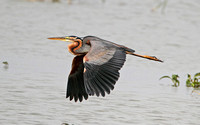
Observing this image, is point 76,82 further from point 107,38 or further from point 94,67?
point 107,38

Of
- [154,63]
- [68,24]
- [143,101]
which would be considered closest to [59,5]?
[68,24]

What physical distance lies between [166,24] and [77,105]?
7.58 m

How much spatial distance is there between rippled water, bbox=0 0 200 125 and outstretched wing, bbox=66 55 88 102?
0.43 ft

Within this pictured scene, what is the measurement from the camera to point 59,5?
48.4 feet

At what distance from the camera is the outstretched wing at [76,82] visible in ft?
20.0

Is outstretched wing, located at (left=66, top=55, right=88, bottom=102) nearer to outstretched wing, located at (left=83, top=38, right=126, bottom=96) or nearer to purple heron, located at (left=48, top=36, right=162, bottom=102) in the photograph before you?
purple heron, located at (left=48, top=36, right=162, bottom=102)

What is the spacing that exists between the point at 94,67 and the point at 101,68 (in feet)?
0.28

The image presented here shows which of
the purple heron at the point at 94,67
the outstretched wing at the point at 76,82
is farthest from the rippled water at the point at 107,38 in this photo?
the purple heron at the point at 94,67

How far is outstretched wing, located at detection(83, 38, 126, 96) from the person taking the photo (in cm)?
511

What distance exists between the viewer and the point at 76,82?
6152mm

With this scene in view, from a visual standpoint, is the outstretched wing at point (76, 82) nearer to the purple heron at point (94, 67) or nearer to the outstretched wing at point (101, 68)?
the purple heron at point (94, 67)

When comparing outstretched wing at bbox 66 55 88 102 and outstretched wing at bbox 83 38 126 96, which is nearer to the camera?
outstretched wing at bbox 83 38 126 96

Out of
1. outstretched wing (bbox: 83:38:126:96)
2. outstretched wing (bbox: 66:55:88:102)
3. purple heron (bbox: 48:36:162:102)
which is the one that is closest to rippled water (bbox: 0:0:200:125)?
outstretched wing (bbox: 66:55:88:102)

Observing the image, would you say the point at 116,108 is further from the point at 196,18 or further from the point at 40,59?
the point at 196,18
